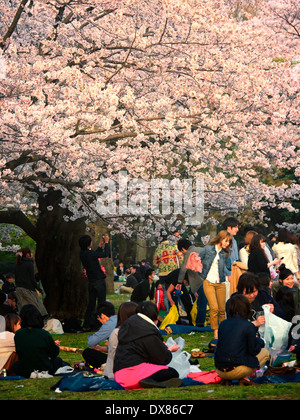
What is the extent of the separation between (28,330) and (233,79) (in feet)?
26.4

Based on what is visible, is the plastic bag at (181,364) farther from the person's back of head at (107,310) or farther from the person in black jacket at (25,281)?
the person in black jacket at (25,281)

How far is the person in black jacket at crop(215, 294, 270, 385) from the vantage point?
9016 millimetres

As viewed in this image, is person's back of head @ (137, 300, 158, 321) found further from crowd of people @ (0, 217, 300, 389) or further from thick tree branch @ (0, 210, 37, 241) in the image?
thick tree branch @ (0, 210, 37, 241)

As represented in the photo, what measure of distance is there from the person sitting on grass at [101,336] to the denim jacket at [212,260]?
11.4ft

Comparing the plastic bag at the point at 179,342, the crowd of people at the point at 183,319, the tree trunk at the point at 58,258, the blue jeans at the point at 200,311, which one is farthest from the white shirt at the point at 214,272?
the tree trunk at the point at 58,258

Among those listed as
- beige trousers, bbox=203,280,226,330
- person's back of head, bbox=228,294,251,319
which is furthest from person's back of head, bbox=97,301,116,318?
beige trousers, bbox=203,280,226,330

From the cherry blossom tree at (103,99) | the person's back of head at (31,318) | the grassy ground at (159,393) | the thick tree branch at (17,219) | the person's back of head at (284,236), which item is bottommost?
the grassy ground at (159,393)

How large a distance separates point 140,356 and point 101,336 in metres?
1.75

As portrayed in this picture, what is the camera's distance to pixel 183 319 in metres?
17.2

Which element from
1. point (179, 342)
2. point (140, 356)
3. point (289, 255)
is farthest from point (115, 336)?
point (289, 255)

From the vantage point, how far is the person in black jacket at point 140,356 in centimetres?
900

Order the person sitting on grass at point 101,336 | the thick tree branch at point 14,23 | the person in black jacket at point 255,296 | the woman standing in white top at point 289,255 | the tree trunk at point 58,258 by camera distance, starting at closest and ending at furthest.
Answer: the person in black jacket at point 255,296, the person sitting on grass at point 101,336, the thick tree branch at point 14,23, the woman standing in white top at point 289,255, the tree trunk at point 58,258

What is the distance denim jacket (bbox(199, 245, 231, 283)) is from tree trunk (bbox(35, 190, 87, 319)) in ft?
21.2
